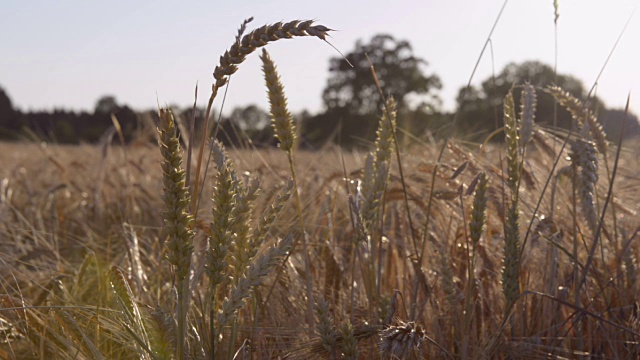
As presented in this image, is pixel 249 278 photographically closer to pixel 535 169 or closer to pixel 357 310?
pixel 357 310

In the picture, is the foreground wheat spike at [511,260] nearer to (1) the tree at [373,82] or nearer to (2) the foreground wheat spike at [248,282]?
(2) the foreground wheat spike at [248,282]

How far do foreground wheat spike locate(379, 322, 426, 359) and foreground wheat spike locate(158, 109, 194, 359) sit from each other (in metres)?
0.30

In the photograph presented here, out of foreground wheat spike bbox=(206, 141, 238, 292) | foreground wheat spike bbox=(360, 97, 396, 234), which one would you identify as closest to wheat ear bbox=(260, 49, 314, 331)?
foreground wheat spike bbox=(360, 97, 396, 234)

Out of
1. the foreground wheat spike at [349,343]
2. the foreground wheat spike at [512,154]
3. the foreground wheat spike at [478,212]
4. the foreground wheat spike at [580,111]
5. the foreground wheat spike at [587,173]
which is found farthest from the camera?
the foreground wheat spike at [580,111]

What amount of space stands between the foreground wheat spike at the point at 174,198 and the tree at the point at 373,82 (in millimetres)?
34619

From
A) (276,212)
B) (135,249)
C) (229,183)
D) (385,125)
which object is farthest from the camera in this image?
(135,249)

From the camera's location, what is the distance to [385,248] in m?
2.15

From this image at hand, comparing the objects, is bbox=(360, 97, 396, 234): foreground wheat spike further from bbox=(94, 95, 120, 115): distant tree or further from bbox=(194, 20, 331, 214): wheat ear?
bbox=(94, 95, 120, 115): distant tree

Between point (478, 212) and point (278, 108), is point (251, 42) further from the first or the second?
point (478, 212)

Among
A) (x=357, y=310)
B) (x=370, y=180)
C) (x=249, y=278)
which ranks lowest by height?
(x=357, y=310)

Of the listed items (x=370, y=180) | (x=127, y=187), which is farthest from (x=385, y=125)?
(x=127, y=187)

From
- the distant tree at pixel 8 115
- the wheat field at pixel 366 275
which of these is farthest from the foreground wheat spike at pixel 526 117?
the distant tree at pixel 8 115

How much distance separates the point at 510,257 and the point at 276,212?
0.42 m

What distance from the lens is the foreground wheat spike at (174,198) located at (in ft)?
2.65
